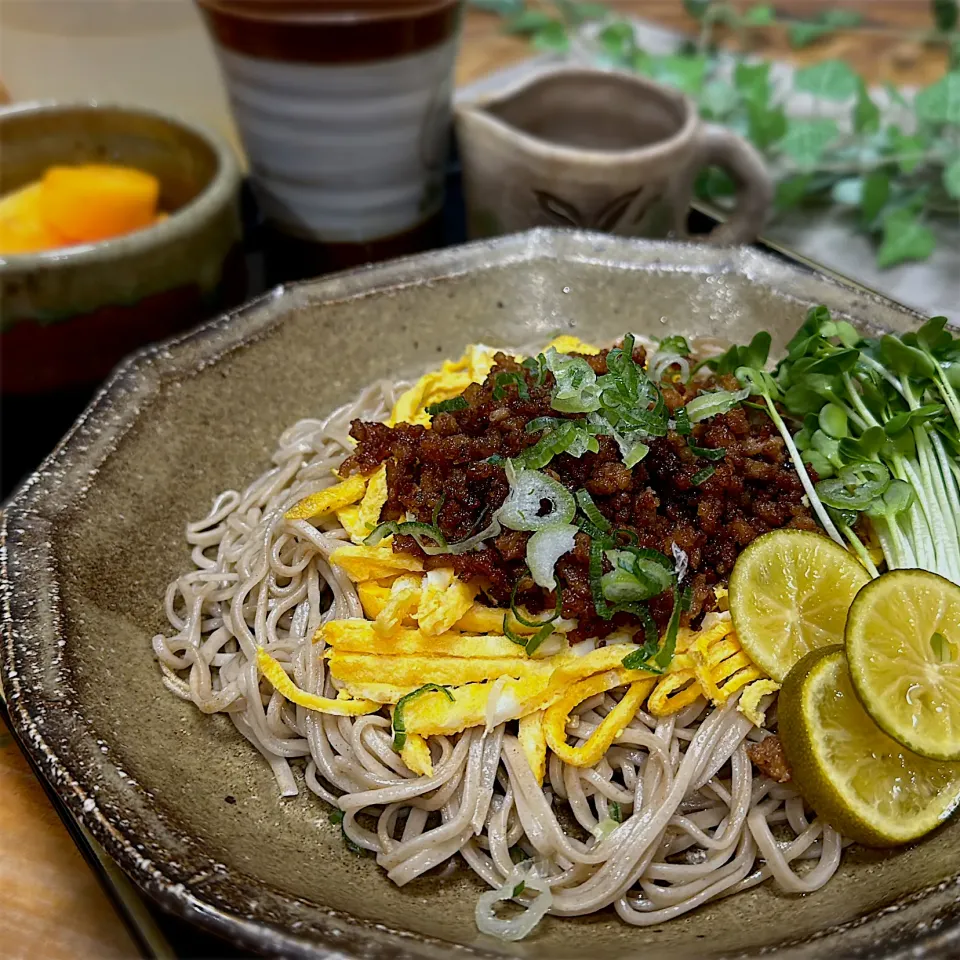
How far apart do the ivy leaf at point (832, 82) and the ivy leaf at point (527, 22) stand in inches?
69.5

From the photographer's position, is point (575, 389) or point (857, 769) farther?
point (575, 389)

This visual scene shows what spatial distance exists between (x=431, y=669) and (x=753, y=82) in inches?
150

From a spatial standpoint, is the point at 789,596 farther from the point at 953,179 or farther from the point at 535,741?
the point at 953,179

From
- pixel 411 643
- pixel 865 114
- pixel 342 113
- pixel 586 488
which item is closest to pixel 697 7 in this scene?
pixel 865 114

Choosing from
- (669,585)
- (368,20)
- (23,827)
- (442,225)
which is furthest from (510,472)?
(442,225)

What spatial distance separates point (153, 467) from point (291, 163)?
4.81 ft

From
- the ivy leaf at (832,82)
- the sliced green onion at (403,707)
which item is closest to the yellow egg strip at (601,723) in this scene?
the sliced green onion at (403,707)

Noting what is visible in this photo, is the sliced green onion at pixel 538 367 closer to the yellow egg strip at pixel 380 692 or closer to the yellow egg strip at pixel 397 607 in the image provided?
the yellow egg strip at pixel 397 607

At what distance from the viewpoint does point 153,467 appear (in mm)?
2389

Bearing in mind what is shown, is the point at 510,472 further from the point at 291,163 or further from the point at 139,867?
the point at 291,163

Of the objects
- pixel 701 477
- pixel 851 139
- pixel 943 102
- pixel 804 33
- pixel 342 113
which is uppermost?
pixel 342 113

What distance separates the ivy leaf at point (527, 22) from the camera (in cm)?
554

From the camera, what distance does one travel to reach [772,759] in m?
1.88

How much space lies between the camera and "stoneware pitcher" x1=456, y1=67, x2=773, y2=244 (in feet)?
10.1
